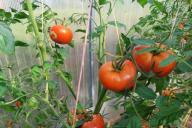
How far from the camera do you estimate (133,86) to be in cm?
85

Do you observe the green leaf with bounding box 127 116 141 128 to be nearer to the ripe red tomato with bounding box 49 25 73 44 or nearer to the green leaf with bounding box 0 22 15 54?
the green leaf with bounding box 0 22 15 54

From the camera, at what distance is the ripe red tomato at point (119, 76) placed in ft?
2.57

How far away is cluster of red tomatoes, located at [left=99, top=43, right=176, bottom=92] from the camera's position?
2.56 feet

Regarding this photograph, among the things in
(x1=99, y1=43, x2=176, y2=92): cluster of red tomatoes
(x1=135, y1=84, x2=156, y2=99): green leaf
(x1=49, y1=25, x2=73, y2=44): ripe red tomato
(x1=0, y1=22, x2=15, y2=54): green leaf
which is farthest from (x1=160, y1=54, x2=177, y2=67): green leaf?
(x1=49, y1=25, x2=73, y2=44): ripe red tomato

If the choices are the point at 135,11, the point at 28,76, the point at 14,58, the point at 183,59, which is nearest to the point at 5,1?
the point at 14,58

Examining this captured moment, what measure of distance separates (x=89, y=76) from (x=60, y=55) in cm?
103

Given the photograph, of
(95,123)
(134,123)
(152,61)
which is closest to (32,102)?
(95,123)

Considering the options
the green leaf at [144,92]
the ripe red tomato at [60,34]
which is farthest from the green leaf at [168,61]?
the ripe red tomato at [60,34]

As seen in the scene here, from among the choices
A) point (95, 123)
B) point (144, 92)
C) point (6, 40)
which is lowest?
point (95, 123)

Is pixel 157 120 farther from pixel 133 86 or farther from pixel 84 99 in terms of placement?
pixel 84 99

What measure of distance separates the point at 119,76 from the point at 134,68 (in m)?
0.04

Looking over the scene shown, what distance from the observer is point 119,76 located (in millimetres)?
784

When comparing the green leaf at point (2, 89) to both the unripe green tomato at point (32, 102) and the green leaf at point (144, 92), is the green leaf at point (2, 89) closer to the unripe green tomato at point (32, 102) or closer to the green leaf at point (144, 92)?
the unripe green tomato at point (32, 102)

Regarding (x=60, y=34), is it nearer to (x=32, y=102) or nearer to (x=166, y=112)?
(x=32, y=102)
